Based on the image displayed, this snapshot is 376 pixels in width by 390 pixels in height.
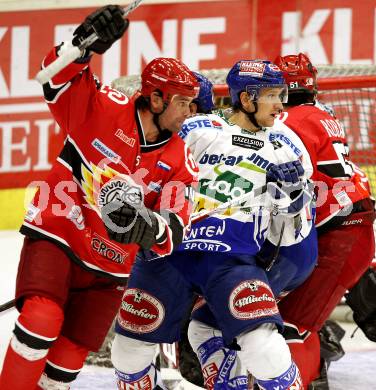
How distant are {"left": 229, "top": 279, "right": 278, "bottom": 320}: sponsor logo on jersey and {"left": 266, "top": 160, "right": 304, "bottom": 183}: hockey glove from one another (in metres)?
0.37

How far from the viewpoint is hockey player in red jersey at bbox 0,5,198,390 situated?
4.06m

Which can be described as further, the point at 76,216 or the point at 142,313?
the point at 142,313

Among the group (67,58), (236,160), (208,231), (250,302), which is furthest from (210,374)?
(67,58)

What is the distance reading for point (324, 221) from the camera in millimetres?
5039

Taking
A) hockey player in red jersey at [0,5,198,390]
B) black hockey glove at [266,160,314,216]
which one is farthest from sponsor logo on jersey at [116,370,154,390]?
black hockey glove at [266,160,314,216]

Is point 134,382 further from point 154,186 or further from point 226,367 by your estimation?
point 154,186

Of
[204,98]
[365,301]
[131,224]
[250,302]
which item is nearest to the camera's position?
[131,224]

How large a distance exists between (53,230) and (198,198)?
0.57m

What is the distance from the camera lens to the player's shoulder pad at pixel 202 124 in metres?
4.46

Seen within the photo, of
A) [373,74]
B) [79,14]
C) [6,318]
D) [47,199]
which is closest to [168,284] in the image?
[47,199]

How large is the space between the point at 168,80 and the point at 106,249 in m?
0.61

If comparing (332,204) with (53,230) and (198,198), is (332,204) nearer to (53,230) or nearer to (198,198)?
(198,198)

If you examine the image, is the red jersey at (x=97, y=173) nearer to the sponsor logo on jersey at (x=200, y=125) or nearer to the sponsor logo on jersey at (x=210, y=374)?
the sponsor logo on jersey at (x=200, y=125)

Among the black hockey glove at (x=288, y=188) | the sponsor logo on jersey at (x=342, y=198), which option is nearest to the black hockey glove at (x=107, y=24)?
the black hockey glove at (x=288, y=188)
